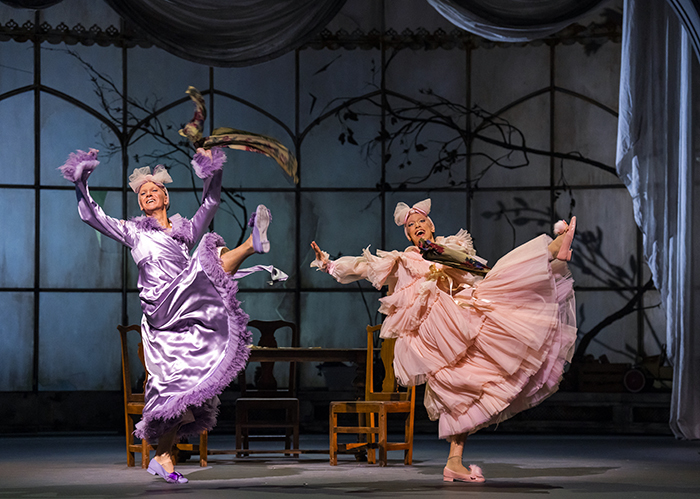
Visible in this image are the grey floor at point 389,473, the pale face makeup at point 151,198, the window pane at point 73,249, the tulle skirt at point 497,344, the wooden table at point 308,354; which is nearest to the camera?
the grey floor at point 389,473

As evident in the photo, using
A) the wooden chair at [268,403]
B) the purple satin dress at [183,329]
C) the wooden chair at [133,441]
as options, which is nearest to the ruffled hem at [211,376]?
the purple satin dress at [183,329]

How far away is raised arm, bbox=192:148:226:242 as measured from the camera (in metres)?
4.38

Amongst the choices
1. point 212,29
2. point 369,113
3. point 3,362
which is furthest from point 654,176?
point 3,362

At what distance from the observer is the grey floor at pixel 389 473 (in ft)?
12.5

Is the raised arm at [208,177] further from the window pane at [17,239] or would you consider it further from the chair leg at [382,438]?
the window pane at [17,239]

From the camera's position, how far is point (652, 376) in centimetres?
710

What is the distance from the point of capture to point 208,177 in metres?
4.40

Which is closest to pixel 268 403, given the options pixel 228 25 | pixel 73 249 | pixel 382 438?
pixel 382 438

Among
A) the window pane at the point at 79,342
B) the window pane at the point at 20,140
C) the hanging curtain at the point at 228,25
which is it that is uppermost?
the hanging curtain at the point at 228,25

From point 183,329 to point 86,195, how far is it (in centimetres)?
79

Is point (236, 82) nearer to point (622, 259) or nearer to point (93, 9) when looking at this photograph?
point (93, 9)

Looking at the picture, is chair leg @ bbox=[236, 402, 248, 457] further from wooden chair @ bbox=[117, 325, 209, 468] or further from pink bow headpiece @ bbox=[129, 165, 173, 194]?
pink bow headpiece @ bbox=[129, 165, 173, 194]

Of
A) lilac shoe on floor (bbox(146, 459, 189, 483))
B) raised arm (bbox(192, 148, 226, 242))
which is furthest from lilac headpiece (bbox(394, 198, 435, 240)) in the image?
lilac shoe on floor (bbox(146, 459, 189, 483))

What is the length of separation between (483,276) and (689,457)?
194 centimetres
